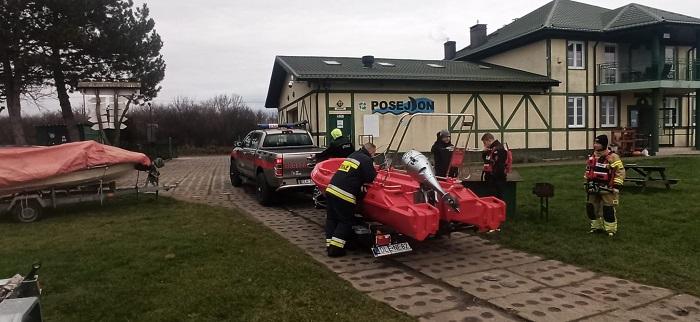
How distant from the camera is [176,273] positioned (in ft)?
18.7

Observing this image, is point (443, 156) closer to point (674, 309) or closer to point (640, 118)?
point (674, 309)

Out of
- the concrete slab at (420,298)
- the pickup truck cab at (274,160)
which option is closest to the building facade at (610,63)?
the pickup truck cab at (274,160)

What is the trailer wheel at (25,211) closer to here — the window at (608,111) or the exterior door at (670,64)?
the window at (608,111)

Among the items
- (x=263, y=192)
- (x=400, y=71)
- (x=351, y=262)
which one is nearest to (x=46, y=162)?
(x=263, y=192)

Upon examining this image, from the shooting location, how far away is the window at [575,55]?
23.2 metres

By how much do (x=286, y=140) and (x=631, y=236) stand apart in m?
7.86

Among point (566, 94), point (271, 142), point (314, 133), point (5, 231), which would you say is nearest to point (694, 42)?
point (566, 94)

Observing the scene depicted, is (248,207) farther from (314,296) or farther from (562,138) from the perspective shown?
(562,138)

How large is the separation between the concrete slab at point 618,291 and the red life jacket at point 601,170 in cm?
229

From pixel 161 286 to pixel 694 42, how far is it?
27382 millimetres

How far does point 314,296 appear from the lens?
490cm

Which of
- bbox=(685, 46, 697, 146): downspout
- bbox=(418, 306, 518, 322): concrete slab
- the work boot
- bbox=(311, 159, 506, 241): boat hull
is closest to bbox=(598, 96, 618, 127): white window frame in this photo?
bbox=(685, 46, 697, 146): downspout

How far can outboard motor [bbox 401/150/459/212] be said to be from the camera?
20.4 feet

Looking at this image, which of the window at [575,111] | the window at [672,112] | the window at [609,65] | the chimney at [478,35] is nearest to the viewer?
the window at [575,111]
